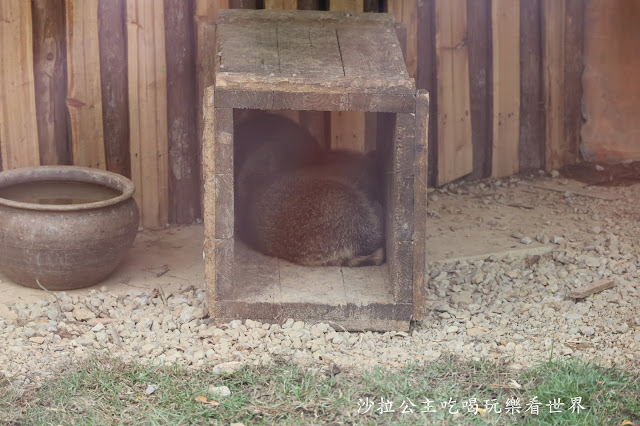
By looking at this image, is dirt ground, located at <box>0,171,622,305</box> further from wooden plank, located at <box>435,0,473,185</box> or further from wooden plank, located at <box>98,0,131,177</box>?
wooden plank, located at <box>98,0,131,177</box>

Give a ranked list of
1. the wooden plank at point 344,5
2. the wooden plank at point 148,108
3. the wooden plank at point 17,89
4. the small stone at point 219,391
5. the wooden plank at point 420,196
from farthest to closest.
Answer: the wooden plank at point 344,5 → the wooden plank at point 148,108 → the wooden plank at point 17,89 → the wooden plank at point 420,196 → the small stone at point 219,391

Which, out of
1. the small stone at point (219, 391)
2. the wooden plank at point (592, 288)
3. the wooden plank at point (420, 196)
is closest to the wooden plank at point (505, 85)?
the wooden plank at point (592, 288)

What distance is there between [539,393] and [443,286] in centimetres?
150

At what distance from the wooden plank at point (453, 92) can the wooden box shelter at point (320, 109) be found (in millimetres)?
1660

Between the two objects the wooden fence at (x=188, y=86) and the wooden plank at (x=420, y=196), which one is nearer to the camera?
the wooden plank at (x=420, y=196)

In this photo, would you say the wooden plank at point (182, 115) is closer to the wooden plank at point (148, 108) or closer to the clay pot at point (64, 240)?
the wooden plank at point (148, 108)

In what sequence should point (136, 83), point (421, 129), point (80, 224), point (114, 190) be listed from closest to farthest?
point (421, 129) → point (80, 224) → point (114, 190) → point (136, 83)

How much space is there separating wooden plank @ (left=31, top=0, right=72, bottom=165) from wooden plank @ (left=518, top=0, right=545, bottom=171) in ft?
11.5

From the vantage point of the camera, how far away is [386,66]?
14.5ft

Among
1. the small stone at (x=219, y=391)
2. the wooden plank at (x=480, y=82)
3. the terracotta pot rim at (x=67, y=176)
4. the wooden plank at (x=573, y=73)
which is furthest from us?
the wooden plank at (x=573, y=73)

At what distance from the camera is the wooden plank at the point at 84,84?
564cm

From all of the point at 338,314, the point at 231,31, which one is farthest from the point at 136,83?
the point at 338,314

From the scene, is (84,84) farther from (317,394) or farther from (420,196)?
(317,394)

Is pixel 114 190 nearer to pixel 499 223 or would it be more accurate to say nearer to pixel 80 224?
pixel 80 224
